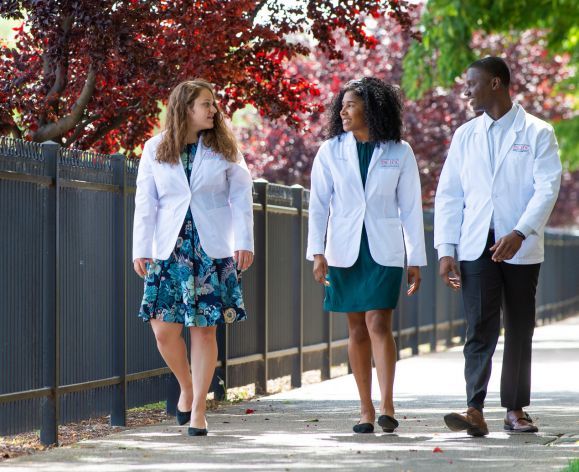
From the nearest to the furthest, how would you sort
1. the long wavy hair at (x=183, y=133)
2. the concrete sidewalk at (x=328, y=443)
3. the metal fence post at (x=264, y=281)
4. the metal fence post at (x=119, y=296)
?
the concrete sidewalk at (x=328, y=443) < the long wavy hair at (x=183, y=133) < the metal fence post at (x=119, y=296) < the metal fence post at (x=264, y=281)

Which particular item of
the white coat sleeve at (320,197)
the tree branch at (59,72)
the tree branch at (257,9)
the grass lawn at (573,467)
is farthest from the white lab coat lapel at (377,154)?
the tree branch at (257,9)

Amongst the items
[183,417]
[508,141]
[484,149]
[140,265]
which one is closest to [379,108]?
[484,149]

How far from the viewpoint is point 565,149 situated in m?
27.2

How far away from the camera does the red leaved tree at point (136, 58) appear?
391 inches

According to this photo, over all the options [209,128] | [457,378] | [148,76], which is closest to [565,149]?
[457,378]

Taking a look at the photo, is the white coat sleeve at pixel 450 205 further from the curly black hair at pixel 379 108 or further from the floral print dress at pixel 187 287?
the floral print dress at pixel 187 287

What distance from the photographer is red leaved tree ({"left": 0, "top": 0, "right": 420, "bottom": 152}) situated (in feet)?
32.6

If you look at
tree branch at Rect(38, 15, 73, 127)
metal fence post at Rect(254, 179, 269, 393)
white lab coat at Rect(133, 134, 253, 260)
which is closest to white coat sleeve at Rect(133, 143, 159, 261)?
white lab coat at Rect(133, 134, 253, 260)

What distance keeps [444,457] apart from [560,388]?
178 inches

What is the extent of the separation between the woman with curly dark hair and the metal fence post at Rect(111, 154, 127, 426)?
1279 millimetres

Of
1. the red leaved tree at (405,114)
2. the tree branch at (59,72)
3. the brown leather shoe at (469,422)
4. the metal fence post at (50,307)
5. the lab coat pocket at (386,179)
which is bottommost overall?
the brown leather shoe at (469,422)

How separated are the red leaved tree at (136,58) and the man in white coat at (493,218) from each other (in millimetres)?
2892

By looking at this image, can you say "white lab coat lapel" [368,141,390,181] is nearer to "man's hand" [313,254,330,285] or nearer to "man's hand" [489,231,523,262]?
"man's hand" [313,254,330,285]

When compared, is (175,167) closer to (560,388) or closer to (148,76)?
(148,76)
